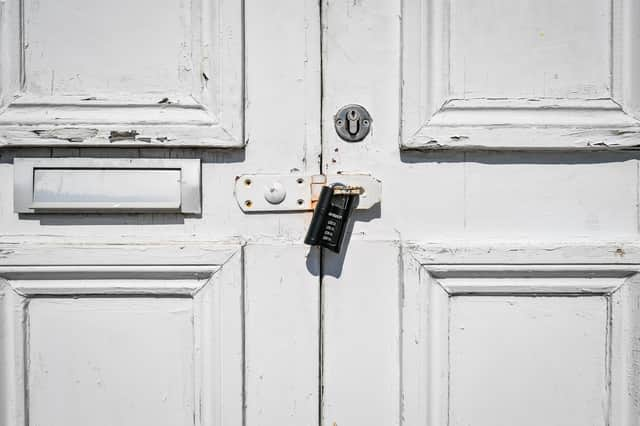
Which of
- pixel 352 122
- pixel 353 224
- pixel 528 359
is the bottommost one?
pixel 528 359

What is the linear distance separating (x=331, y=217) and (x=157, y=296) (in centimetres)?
31

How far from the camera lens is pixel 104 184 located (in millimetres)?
819

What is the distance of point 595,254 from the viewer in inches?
32.9

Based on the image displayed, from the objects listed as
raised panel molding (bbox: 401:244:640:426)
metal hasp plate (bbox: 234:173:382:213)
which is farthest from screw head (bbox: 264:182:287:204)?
raised panel molding (bbox: 401:244:640:426)

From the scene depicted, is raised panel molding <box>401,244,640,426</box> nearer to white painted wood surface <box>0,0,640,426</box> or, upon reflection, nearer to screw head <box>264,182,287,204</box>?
white painted wood surface <box>0,0,640,426</box>

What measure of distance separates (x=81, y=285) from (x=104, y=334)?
9 cm

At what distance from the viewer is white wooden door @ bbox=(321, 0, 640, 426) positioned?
83 centimetres

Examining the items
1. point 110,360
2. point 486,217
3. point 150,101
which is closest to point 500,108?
point 486,217

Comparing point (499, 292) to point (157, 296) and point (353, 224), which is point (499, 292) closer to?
point (353, 224)

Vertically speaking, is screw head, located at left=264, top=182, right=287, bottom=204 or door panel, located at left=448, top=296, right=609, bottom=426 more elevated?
screw head, located at left=264, top=182, right=287, bottom=204

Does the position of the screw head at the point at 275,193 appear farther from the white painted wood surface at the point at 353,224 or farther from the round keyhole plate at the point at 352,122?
the round keyhole plate at the point at 352,122

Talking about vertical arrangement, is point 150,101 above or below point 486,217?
above

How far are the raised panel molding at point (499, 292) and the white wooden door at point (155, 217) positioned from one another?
6.2 inches

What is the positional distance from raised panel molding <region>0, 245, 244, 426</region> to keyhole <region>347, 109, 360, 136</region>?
0.26 meters
